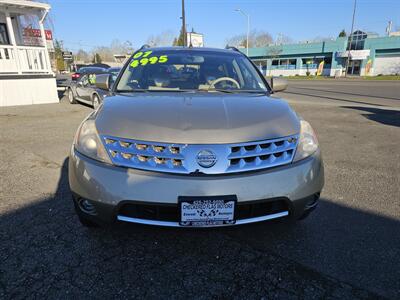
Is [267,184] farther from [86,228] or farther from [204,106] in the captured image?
[86,228]

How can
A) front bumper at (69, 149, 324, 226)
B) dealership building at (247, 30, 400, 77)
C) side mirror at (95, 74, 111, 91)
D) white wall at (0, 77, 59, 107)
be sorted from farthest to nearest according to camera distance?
dealership building at (247, 30, 400, 77) < white wall at (0, 77, 59, 107) < side mirror at (95, 74, 111, 91) < front bumper at (69, 149, 324, 226)

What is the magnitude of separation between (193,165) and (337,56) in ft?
183

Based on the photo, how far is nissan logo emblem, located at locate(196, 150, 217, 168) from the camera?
1.91 metres

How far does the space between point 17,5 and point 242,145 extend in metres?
13.1

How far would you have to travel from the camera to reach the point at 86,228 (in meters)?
2.62

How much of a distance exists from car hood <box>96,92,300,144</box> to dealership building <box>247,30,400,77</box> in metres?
48.1

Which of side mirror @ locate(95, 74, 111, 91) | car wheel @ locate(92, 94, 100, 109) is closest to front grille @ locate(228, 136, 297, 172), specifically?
side mirror @ locate(95, 74, 111, 91)

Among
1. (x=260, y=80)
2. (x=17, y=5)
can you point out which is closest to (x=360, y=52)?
(x=17, y=5)

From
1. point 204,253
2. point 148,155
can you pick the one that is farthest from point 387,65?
point 148,155

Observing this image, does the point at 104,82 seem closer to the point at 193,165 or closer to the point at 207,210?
the point at 193,165

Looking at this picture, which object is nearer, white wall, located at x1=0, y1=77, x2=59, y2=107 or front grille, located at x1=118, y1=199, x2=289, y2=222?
front grille, located at x1=118, y1=199, x2=289, y2=222

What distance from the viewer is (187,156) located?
75.8 inches

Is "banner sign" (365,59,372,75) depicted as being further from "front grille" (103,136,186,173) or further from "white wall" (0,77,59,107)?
"front grille" (103,136,186,173)

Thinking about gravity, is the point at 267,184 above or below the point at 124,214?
above
